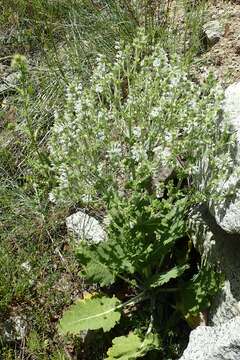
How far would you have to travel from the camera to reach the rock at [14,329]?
12.0 ft

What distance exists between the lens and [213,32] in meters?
4.33

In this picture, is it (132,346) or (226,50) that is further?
(226,50)

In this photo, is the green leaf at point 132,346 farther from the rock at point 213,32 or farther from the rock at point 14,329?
the rock at point 213,32

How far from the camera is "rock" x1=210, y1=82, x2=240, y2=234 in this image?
9.54 feet

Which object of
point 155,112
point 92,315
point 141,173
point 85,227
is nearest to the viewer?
point 155,112

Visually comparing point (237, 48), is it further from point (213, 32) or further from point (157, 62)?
point (157, 62)

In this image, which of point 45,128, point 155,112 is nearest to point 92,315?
point 155,112

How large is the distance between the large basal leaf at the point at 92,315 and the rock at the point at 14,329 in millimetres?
431

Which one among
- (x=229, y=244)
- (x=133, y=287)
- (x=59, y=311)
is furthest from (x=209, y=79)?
(x=59, y=311)

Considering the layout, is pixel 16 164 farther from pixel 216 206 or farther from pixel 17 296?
pixel 216 206

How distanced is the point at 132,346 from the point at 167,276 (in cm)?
44

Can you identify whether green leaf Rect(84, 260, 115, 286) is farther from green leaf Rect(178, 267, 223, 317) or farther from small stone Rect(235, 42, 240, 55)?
small stone Rect(235, 42, 240, 55)

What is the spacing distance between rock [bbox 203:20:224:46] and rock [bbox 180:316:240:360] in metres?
2.29

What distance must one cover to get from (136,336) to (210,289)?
1.67 ft
